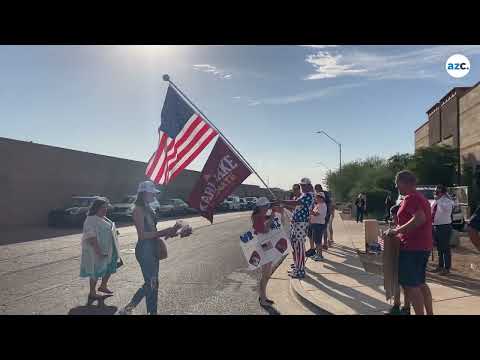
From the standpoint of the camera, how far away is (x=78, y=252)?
11656 mm

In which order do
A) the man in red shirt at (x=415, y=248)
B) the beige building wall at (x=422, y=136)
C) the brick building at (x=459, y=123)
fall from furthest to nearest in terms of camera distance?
the beige building wall at (x=422, y=136)
the brick building at (x=459, y=123)
the man in red shirt at (x=415, y=248)

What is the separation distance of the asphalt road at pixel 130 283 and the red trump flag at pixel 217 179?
1.53m

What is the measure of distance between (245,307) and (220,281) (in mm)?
1905

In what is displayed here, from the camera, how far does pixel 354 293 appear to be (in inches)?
247

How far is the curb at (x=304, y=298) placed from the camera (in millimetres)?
5510

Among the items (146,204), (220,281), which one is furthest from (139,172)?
(146,204)

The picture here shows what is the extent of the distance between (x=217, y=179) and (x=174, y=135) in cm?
87

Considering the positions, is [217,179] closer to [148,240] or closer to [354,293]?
[148,240]

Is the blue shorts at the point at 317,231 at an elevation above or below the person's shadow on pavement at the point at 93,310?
above

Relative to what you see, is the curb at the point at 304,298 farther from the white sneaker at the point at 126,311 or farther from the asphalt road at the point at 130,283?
the white sneaker at the point at 126,311

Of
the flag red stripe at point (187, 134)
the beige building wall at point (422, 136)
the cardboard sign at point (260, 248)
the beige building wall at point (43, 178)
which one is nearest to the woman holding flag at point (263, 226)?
the cardboard sign at point (260, 248)

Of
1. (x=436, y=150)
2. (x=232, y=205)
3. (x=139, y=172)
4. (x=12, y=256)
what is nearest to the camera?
(x=12, y=256)

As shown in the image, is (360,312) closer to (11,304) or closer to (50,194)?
(11,304)

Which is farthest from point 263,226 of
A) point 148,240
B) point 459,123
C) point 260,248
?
point 459,123
